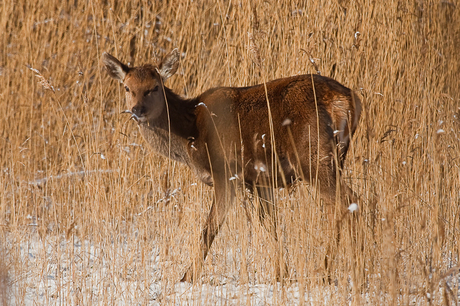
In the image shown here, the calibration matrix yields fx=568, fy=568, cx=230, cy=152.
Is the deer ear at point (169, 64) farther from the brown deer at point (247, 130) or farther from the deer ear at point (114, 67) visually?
the deer ear at point (114, 67)

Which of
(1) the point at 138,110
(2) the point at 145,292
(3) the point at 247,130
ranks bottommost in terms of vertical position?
(2) the point at 145,292

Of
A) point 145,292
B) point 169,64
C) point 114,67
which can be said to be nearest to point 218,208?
point 145,292

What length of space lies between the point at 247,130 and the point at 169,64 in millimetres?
902

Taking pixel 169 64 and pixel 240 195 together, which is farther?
pixel 169 64

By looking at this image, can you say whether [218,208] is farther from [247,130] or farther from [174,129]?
[174,129]

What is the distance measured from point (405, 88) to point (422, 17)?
2.36ft

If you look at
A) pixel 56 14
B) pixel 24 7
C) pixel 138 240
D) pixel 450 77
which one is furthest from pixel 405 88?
pixel 24 7

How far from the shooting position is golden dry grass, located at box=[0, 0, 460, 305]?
3.27 metres

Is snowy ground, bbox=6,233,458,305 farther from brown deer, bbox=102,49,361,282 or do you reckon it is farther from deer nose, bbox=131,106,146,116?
deer nose, bbox=131,106,146,116

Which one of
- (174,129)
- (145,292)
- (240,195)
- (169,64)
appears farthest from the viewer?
(169,64)

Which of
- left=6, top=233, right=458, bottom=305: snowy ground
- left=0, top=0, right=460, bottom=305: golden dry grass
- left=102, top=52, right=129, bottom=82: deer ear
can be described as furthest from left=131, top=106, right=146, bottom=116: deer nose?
left=6, top=233, right=458, bottom=305: snowy ground

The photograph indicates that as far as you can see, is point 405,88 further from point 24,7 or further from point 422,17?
point 24,7

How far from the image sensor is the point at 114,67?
4.53 meters

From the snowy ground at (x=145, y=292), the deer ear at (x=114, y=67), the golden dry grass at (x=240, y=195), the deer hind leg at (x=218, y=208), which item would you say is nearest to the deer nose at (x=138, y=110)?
the golden dry grass at (x=240, y=195)
